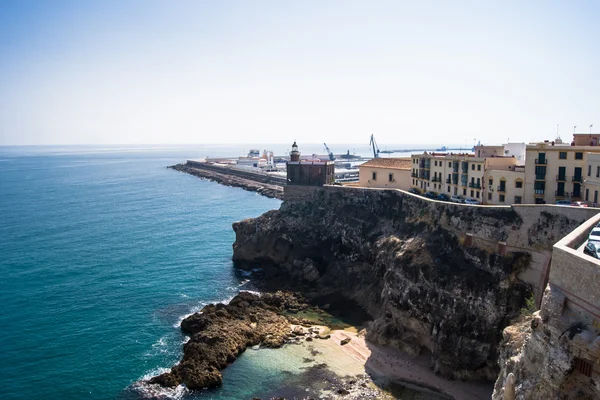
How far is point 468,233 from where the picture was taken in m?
45.0

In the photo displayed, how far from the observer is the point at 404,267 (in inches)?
1832

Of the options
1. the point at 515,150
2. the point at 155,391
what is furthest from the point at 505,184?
the point at 155,391

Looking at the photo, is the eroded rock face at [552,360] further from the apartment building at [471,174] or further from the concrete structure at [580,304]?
the apartment building at [471,174]

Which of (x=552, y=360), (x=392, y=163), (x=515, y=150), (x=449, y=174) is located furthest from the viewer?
(x=392, y=163)

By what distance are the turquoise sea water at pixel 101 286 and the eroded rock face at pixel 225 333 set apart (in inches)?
92.7

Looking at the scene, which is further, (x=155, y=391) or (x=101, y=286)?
(x=101, y=286)

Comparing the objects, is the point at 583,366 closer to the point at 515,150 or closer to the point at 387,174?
the point at 515,150

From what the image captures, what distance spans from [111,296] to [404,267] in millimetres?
35062

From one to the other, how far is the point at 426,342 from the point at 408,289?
17.5 ft

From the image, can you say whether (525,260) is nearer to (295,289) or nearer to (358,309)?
(358,309)

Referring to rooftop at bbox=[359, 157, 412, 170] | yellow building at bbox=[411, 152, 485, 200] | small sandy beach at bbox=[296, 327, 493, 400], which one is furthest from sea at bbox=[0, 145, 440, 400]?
yellow building at bbox=[411, 152, 485, 200]

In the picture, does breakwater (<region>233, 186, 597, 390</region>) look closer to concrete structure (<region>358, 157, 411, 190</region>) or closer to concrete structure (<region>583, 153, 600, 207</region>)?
concrete structure (<region>358, 157, 411, 190</region>)

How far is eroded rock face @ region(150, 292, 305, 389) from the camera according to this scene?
37.2 meters

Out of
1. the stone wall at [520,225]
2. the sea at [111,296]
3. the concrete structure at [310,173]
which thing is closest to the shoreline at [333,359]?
the sea at [111,296]
